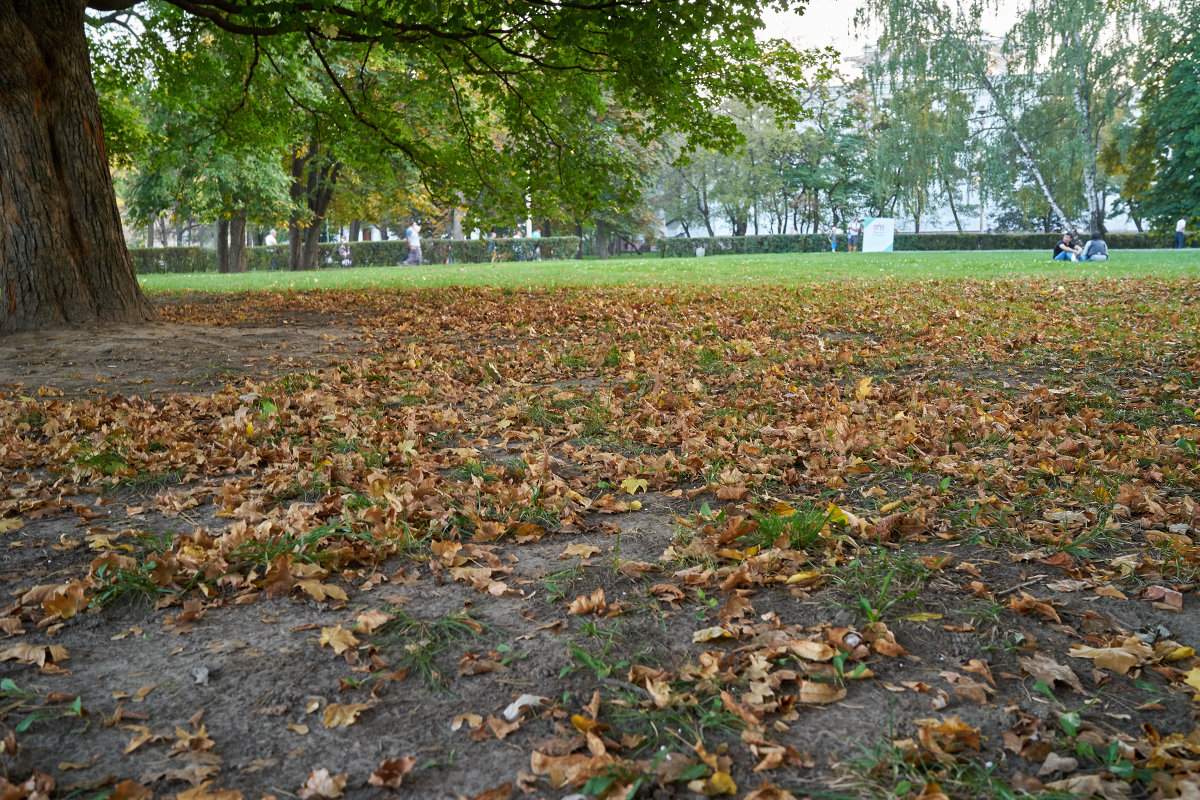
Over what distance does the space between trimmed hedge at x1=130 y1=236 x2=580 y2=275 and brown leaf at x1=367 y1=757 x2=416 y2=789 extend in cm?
3893

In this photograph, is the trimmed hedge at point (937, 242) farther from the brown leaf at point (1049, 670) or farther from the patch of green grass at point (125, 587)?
the patch of green grass at point (125, 587)

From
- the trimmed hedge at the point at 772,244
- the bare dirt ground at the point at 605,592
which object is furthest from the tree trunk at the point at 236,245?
the bare dirt ground at the point at 605,592

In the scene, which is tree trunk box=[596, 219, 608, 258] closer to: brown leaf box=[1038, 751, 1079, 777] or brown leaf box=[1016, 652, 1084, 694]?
brown leaf box=[1016, 652, 1084, 694]

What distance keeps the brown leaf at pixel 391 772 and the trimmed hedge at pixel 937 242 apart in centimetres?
4499

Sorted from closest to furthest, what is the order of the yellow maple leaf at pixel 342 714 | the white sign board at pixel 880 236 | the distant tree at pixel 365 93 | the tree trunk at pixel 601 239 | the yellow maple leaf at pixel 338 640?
the yellow maple leaf at pixel 342 714 < the yellow maple leaf at pixel 338 640 < the distant tree at pixel 365 93 < the white sign board at pixel 880 236 < the tree trunk at pixel 601 239

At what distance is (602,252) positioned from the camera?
51.7 metres

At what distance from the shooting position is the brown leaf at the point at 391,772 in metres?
2.07

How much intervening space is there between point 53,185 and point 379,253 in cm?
3374

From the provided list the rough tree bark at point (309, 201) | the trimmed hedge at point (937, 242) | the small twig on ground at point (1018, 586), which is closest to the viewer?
the small twig on ground at point (1018, 586)

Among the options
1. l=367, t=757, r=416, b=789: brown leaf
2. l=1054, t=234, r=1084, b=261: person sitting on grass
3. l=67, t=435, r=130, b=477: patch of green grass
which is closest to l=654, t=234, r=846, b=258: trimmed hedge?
l=1054, t=234, r=1084, b=261: person sitting on grass

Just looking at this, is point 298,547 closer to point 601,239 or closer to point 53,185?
point 53,185

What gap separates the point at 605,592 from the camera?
10.00ft

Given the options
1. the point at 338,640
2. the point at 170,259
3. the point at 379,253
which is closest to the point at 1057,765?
the point at 338,640

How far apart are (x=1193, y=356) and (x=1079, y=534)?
5.01m
